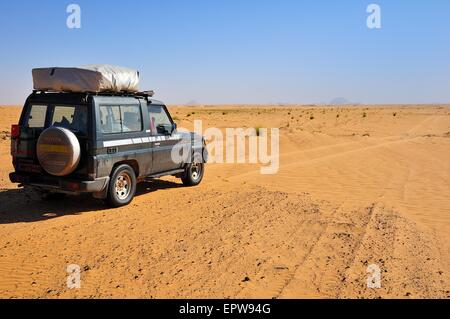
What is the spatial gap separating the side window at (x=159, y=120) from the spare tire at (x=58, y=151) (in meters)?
2.04

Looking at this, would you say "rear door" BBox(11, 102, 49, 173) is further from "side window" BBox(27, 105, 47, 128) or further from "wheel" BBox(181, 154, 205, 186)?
"wheel" BBox(181, 154, 205, 186)

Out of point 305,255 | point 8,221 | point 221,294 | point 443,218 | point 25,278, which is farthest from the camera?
point 443,218

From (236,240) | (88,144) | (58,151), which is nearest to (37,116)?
(58,151)

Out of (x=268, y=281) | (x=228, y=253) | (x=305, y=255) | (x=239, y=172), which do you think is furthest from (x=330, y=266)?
(x=239, y=172)

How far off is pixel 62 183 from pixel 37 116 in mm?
1386

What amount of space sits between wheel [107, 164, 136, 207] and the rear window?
100 centimetres

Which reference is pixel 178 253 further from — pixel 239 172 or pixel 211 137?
pixel 211 137

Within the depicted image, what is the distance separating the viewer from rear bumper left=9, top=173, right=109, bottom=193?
7330 millimetres

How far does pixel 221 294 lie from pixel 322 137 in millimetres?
17689

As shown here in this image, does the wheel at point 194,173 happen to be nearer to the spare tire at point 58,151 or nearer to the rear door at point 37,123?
the rear door at point 37,123

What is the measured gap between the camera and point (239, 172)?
12.6 metres

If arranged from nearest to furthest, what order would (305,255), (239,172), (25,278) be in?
(25,278) → (305,255) → (239,172)

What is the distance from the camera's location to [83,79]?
7.53 meters

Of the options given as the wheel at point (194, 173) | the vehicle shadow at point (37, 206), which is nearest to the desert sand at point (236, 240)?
the vehicle shadow at point (37, 206)
